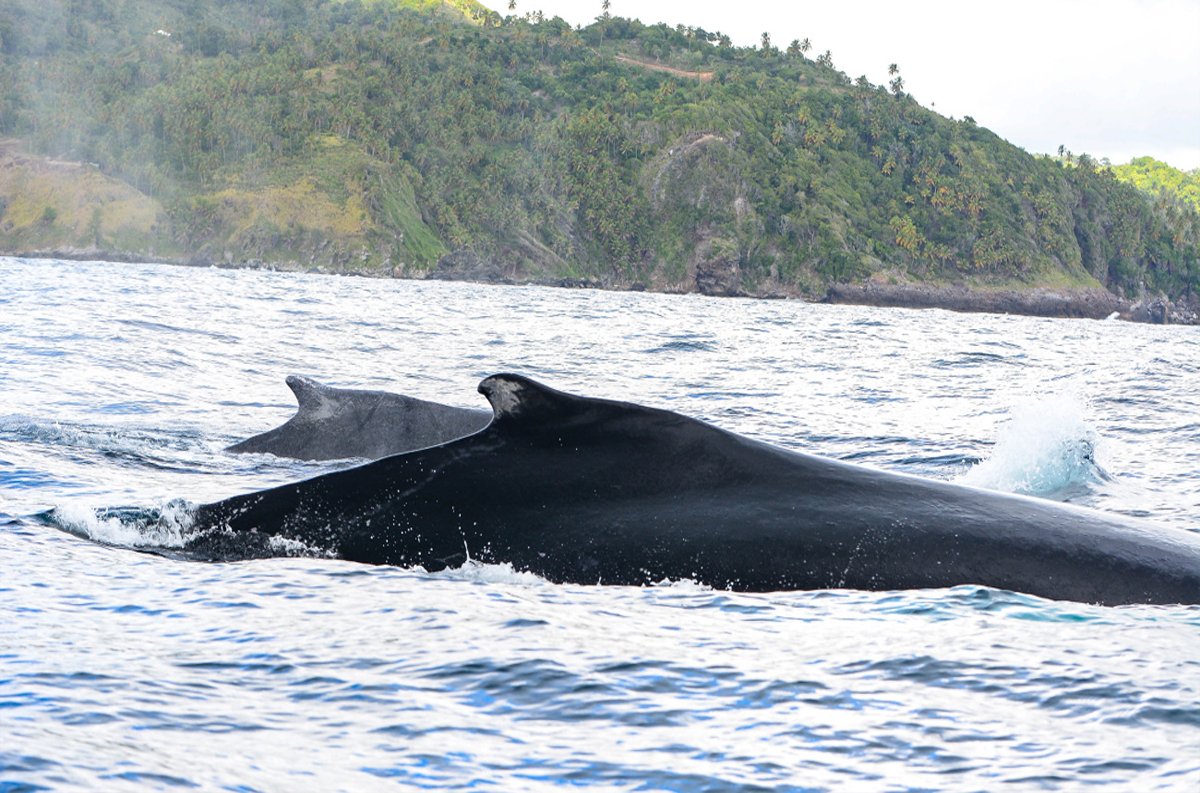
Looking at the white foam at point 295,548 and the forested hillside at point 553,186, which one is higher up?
the forested hillside at point 553,186

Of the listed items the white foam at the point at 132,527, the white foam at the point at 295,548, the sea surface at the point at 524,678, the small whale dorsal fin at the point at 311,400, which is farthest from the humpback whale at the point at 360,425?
the white foam at the point at 295,548

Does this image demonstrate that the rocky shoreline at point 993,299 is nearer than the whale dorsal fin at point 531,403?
No

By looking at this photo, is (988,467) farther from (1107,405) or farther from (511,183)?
(511,183)

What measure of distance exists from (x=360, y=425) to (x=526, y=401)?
646 cm

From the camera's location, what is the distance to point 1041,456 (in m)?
13.1

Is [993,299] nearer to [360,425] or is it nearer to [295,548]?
[360,425]

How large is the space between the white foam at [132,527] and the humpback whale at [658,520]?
81 centimetres

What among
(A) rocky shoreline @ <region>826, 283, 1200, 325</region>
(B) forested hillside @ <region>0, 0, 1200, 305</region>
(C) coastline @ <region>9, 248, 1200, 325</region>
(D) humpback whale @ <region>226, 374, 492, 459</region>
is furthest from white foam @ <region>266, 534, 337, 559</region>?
(A) rocky shoreline @ <region>826, 283, 1200, 325</region>

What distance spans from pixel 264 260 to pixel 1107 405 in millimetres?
139307

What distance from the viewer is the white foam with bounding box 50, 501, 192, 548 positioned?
23.6 feet

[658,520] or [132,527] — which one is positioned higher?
[658,520]

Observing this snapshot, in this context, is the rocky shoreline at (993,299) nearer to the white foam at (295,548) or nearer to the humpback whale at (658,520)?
the humpback whale at (658,520)

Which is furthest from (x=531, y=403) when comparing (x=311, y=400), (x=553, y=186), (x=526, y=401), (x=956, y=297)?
(x=553, y=186)

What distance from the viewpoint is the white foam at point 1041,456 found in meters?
12.3
